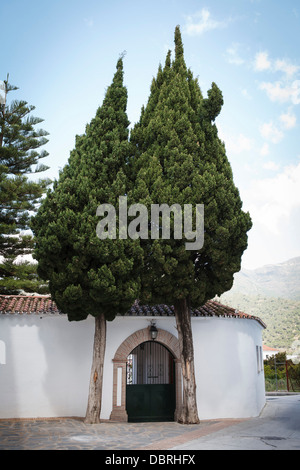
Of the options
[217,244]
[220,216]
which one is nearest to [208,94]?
[220,216]

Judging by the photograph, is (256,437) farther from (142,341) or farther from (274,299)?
(274,299)

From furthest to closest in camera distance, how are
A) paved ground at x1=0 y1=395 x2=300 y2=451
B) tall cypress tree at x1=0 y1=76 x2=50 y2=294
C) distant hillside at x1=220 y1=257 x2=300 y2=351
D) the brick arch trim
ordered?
distant hillside at x1=220 y1=257 x2=300 y2=351 → tall cypress tree at x1=0 y1=76 x2=50 y2=294 → the brick arch trim → paved ground at x1=0 y1=395 x2=300 y2=451

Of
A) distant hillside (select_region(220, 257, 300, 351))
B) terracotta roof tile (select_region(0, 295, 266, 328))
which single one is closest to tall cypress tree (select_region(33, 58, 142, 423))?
terracotta roof tile (select_region(0, 295, 266, 328))

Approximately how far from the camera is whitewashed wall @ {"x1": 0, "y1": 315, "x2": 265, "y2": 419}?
37.2 feet

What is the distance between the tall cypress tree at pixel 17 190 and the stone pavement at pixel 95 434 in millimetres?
9644

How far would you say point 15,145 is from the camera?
20219mm

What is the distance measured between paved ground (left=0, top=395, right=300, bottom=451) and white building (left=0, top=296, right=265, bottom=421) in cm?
56

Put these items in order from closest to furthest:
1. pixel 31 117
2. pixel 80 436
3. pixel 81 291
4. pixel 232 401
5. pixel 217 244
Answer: pixel 80 436 < pixel 81 291 < pixel 217 244 < pixel 232 401 < pixel 31 117

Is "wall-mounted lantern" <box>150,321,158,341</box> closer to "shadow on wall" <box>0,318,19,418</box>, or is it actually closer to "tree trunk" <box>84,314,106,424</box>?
"tree trunk" <box>84,314,106,424</box>

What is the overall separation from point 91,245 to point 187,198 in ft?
9.33

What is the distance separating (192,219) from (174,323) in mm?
3754

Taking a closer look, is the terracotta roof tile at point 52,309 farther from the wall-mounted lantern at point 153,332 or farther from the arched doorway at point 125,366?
the arched doorway at point 125,366

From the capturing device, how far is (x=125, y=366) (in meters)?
11.7

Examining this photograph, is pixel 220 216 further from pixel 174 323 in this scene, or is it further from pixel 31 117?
pixel 31 117
